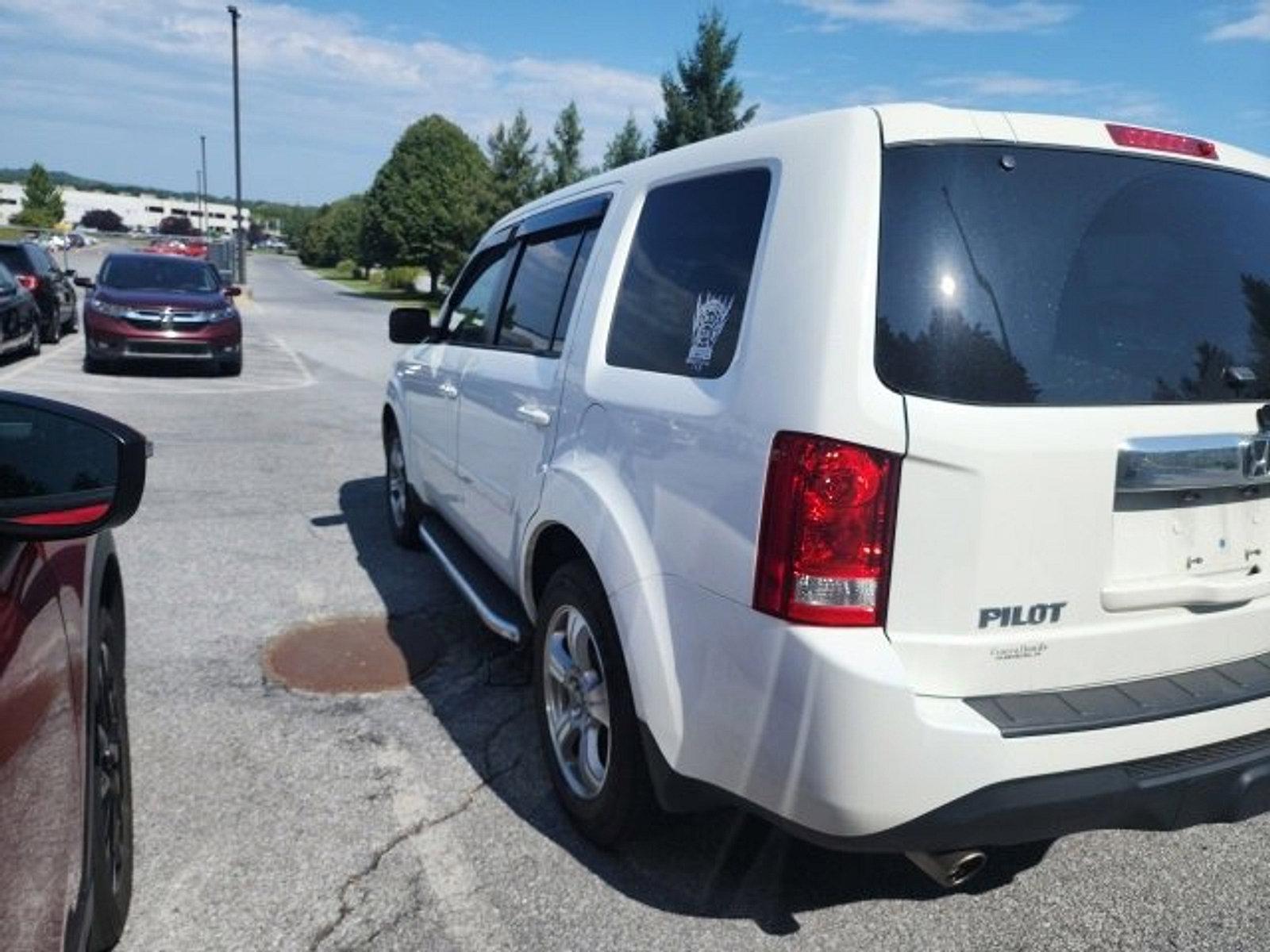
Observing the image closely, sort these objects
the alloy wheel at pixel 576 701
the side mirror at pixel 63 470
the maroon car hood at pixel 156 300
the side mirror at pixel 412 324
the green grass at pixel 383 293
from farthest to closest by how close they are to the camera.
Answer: the green grass at pixel 383 293 → the maroon car hood at pixel 156 300 → the side mirror at pixel 412 324 → the alloy wheel at pixel 576 701 → the side mirror at pixel 63 470

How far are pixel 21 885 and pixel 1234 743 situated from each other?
246 centimetres

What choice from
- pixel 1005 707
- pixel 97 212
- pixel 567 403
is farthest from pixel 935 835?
pixel 97 212

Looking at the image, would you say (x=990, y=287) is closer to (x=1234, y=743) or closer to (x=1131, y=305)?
(x=1131, y=305)

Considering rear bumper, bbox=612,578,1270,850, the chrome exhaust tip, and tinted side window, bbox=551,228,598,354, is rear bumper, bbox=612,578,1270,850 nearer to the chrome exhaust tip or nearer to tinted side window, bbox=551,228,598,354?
the chrome exhaust tip

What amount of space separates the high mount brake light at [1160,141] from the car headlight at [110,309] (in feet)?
45.2

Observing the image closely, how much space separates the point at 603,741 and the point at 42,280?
17.5 m

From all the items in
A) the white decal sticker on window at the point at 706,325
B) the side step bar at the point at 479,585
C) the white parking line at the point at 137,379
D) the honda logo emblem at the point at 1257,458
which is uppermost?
the white decal sticker on window at the point at 706,325

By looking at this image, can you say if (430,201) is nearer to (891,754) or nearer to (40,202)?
(891,754)

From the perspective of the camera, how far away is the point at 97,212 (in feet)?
437

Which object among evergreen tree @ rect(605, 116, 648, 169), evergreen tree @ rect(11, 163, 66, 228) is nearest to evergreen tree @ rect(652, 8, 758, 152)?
evergreen tree @ rect(605, 116, 648, 169)

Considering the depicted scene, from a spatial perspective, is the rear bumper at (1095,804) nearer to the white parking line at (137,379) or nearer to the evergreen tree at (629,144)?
the white parking line at (137,379)

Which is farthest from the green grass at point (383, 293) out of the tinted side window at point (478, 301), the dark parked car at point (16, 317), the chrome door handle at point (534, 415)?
the chrome door handle at point (534, 415)

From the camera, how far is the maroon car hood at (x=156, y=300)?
45.6ft

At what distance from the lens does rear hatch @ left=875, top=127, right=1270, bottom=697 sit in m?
2.15
